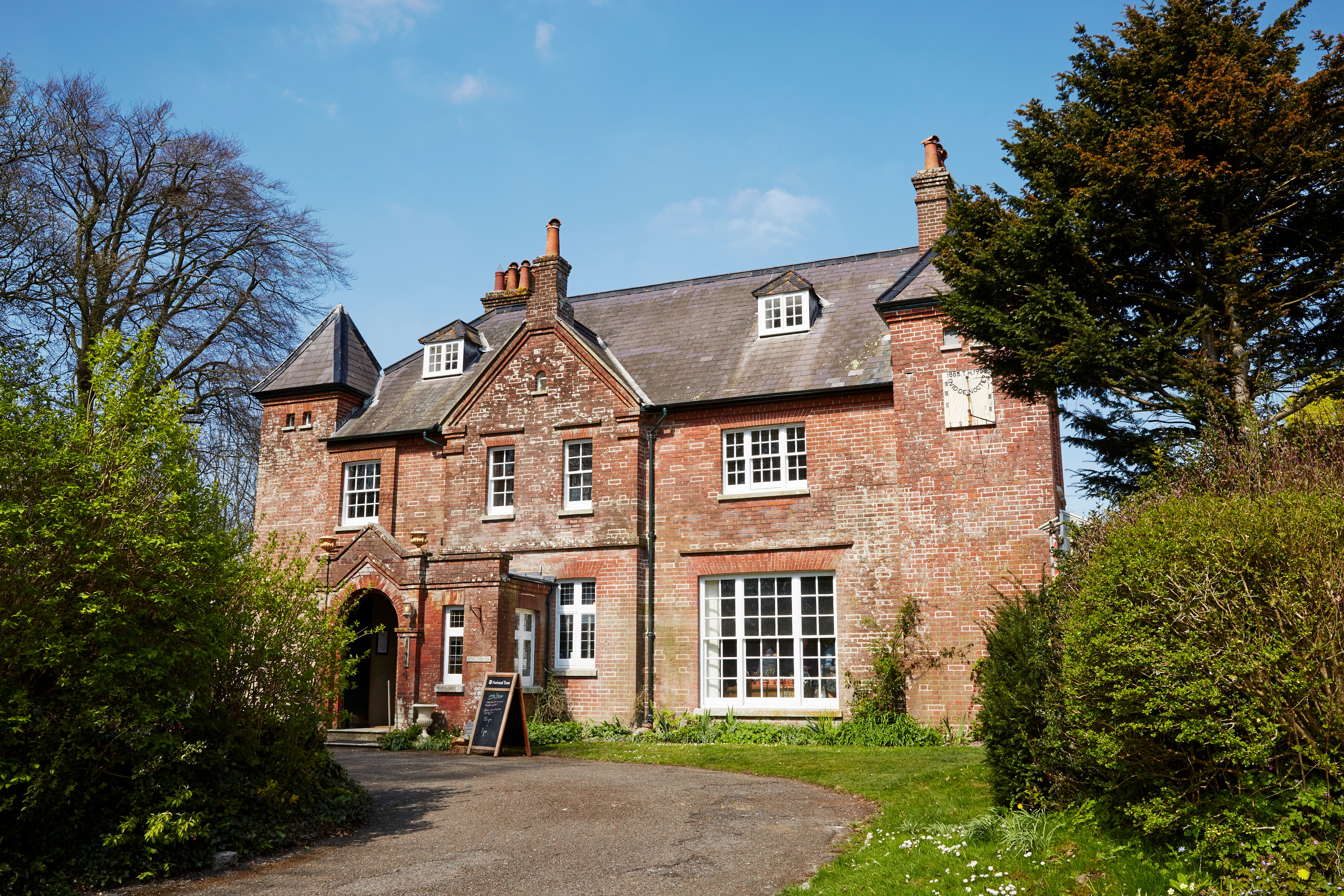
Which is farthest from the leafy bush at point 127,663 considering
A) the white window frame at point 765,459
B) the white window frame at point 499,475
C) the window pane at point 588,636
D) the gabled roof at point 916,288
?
the gabled roof at point 916,288

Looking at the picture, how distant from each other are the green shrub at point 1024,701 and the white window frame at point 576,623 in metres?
12.4

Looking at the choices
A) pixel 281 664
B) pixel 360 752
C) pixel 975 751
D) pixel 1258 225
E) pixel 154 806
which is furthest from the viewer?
pixel 360 752

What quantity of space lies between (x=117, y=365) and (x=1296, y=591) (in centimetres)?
1013

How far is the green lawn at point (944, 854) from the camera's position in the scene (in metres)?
7.03

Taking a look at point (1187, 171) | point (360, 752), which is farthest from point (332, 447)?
point (1187, 171)

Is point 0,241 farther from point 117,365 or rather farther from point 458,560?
point 117,365

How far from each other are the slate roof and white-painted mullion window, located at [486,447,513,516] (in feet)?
5.66

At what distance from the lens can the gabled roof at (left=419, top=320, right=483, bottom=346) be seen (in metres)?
26.2

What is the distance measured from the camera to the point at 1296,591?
21.7ft

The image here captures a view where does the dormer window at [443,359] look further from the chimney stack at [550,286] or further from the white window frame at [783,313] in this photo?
the white window frame at [783,313]

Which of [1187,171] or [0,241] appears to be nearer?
[1187,171]

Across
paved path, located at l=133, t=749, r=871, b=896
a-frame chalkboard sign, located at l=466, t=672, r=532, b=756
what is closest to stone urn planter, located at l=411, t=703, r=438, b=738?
a-frame chalkboard sign, located at l=466, t=672, r=532, b=756

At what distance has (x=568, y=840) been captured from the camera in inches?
386

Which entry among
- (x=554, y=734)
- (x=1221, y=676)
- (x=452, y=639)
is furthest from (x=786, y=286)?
(x=1221, y=676)
